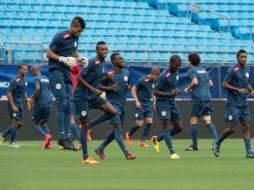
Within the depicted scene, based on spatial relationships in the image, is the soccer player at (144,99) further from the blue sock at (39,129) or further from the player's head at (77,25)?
the player's head at (77,25)

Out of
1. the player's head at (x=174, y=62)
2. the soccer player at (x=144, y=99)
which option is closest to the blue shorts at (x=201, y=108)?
the soccer player at (x=144, y=99)

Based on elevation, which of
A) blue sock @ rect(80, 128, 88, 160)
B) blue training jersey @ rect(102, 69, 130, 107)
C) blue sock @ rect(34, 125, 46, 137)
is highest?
blue training jersey @ rect(102, 69, 130, 107)

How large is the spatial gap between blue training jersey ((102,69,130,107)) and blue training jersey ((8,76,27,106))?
330cm

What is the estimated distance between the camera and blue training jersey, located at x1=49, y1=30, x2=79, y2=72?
1775cm

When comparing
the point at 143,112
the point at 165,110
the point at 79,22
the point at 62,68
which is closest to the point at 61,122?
the point at 62,68

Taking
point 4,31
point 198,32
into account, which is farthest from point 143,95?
point 198,32

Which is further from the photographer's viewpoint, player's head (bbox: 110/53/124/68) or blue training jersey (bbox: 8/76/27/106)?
blue training jersey (bbox: 8/76/27/106)

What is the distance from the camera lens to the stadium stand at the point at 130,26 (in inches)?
1249

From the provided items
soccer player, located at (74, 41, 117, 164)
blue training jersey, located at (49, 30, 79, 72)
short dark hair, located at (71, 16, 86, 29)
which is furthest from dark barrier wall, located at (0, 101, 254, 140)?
soccer player, located at (74, 41, 117, 164)

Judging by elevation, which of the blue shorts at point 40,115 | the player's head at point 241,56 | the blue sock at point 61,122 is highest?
the player's head at point 241,56

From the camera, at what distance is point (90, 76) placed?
15906 mm

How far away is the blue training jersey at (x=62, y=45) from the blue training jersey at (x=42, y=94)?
481 centimetres

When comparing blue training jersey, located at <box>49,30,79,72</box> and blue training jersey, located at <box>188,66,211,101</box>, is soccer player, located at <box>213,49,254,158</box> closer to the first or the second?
blue training jersey, located at <box>49,30,79,72</box>

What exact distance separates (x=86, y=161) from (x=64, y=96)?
3176mm
